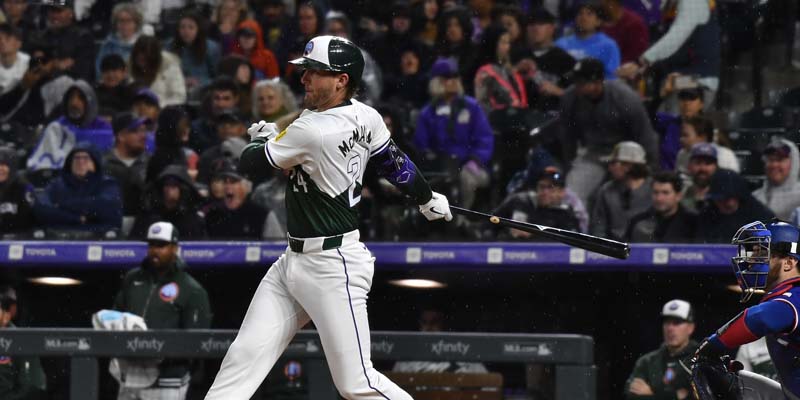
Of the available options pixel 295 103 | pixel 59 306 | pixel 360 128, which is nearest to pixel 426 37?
pixel 295 103

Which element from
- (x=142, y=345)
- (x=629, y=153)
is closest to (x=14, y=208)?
(x=142, y=345)

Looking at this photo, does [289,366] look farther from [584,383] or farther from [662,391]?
[662,391]

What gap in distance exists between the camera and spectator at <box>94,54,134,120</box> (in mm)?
9648

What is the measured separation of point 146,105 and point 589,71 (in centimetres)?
305

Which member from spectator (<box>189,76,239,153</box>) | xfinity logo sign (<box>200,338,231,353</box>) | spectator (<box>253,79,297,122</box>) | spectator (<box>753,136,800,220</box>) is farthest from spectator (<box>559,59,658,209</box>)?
xfinity logo sign (<box>200,338,231,353</box>)

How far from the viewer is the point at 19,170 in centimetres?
888

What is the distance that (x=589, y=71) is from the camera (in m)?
8.78

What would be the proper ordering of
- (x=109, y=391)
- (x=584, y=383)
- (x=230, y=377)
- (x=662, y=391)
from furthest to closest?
(x=662, y=391) → (x=109, y=391) → (x=584, y=383) → (x=230, y=377)

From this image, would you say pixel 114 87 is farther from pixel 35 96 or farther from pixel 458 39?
pixel 458 39

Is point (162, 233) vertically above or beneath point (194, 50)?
beneath

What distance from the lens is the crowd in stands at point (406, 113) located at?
813cm

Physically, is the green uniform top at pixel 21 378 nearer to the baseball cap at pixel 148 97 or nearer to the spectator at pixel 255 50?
the baseball cap at pixel 148 97

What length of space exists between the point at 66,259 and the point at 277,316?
3.37 meters

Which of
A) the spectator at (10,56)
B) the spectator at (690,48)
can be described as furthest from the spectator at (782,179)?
the spectator at (10,56)
